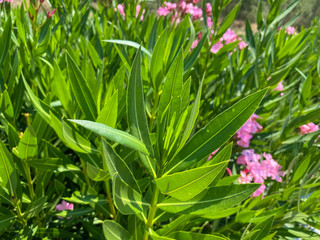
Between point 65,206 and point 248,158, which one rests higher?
point 248,158

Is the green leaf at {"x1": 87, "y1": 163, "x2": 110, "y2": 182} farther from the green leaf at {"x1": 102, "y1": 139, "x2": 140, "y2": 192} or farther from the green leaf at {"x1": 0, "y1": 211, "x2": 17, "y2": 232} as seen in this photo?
the green leaf at {"x1": 0, "y1": 211, "x2": 17, "y2": 232}

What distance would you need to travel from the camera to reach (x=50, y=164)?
30.7 inches

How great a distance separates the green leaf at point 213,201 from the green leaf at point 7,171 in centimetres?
35

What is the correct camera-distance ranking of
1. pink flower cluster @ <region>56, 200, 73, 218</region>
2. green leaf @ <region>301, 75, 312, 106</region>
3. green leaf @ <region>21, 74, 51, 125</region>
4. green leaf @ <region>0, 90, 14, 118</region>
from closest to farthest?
green leaf @ <region>21, 74, 51, 125</region> < green leaf @ <region>0, 90, 14, 118</region> < pink flower cluster @ <region>56, 200, 73, 218</region> < green leaf @ <region>301, 75, 312, 106</region>

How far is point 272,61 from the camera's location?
1.19 meters

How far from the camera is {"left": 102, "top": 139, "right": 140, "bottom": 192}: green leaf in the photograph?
505 millimetres

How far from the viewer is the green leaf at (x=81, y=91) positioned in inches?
27.8

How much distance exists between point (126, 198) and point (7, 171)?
12.8 inches

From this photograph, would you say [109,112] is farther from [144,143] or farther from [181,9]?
[181,9]

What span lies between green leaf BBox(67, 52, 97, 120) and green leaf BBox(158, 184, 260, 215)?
0.28 metres

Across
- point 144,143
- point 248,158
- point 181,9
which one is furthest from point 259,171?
point 181,9

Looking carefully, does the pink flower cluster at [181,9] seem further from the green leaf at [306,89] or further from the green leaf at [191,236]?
the green leaf at [191,236]

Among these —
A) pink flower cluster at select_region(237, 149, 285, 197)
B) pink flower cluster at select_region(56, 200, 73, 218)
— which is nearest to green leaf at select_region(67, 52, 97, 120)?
pink flower cluster at select_region(56, 200, 73, 218)

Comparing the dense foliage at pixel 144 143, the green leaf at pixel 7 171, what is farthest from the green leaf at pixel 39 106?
the green leaf at pixel 7 171
